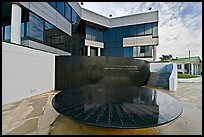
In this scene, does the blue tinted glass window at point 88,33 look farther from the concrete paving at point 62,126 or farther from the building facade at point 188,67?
the building facade at point 188,67

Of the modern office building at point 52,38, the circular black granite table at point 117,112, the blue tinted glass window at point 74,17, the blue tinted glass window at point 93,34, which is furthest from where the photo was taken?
the blue tinted glass window at point 93,34

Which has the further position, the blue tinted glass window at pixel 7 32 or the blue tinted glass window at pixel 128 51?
the blue tinted glass window at pixel 128 51

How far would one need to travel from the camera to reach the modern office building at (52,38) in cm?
632

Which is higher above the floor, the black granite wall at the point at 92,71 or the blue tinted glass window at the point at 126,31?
the blue tinted glass window at the point at 126,31

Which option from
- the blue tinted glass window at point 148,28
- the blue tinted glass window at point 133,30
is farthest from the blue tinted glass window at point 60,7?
the blue tinted glass window at point 148,28

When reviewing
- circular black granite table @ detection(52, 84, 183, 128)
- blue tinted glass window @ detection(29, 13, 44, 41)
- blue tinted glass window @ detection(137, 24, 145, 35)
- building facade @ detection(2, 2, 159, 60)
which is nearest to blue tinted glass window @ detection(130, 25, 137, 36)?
building facade @ detection(2, 2, 159, 60)

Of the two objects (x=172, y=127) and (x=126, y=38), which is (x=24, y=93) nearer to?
(x=172, y=127)

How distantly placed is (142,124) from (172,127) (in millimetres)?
1786

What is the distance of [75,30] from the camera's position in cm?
1817

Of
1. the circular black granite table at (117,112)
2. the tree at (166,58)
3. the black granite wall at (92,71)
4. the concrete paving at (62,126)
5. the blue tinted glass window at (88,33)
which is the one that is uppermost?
the blue tinted glass window at (88,33)

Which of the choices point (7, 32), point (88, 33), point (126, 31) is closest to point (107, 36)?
point (126, 31)

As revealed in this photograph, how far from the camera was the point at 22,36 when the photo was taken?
9.16 m

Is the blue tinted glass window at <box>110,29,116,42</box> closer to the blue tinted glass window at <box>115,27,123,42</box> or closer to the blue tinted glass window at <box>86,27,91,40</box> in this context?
the blue tinted glass window at <box>115,27,123,42</box>

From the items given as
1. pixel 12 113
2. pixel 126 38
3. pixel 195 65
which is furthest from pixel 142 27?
pixel 195 65
